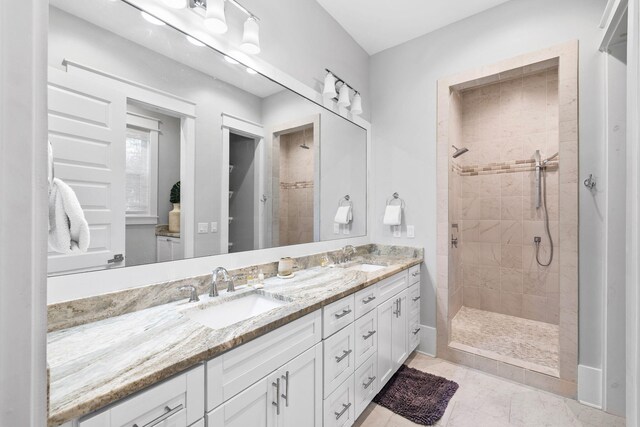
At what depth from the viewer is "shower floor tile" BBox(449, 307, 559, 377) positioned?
228cm

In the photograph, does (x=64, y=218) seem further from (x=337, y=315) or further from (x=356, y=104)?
(x=356, y=104)

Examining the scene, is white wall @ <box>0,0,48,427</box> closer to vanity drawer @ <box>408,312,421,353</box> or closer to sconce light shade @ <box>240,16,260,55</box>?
sconce light shade @ <box>240,16,260,55</box>

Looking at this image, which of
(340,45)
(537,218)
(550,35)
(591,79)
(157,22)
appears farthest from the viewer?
(537,218)

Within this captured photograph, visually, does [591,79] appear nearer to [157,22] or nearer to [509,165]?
[509,165]

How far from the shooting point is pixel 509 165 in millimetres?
3225

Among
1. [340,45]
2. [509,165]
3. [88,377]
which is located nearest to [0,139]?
[88,377]

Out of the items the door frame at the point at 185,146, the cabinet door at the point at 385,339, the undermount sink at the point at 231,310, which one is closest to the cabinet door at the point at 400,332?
the cabinet door at the point at 385,339

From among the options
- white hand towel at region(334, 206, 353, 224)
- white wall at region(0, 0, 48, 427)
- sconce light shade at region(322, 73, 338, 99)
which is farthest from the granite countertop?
sconce light shade at region(322, 73, 338, 99)

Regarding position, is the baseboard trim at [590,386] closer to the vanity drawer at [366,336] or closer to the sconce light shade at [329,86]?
the vanity drawer at [366,336]

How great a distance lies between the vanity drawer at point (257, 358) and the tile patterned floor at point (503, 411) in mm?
906

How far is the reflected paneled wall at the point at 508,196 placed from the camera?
3023 millimetres

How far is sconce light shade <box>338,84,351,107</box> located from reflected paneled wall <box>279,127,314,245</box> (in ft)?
1.48

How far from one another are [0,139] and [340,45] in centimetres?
269

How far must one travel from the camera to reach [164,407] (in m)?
0.81
